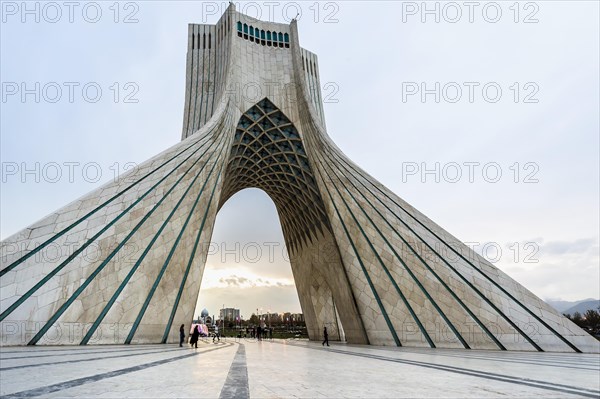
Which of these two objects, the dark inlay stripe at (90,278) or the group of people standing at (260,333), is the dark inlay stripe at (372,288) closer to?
the dark inlay stripe at (90,278)

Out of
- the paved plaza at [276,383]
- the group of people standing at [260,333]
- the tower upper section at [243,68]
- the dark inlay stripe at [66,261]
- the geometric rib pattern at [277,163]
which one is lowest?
the group of people standing at [260,333]

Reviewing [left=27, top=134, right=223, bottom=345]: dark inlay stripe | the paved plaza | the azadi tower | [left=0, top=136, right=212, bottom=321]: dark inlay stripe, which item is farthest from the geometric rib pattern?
the paved plaza

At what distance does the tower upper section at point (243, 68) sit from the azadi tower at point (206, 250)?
12 centimetres

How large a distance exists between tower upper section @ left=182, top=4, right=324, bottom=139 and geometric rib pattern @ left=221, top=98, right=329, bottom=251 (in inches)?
27.8

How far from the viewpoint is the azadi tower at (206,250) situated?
847 cm

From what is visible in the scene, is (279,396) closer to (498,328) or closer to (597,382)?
(597,382)

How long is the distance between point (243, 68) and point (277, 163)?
197 inches

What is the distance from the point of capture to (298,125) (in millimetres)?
17297

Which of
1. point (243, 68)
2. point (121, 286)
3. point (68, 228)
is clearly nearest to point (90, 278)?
point (121, 286)

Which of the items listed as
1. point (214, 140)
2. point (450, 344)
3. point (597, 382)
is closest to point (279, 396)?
point (597, 382)

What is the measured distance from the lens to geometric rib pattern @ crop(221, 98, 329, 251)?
17.1m

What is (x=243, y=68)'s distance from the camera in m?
17.5

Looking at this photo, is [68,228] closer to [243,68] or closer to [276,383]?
[276,383]

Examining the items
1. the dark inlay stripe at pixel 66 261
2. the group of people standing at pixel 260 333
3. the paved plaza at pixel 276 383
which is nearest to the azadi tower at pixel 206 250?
the dark inlay stripe at pixel 66 261
